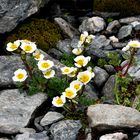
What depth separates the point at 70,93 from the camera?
225 inches

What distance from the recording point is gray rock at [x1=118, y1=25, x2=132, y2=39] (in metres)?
7.30

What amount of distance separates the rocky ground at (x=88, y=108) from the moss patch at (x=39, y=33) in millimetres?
104

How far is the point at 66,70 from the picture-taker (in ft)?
19.8

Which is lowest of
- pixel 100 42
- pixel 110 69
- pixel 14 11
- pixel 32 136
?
pixel 32 136

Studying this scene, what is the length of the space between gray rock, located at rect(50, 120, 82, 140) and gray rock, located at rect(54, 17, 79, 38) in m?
2.08

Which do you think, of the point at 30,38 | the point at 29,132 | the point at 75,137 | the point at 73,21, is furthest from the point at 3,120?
the point at 73,21

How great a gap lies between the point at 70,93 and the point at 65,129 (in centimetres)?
42

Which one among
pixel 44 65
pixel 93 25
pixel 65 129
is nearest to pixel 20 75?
pixel 44 65

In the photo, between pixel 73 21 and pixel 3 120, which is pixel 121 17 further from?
pixel 3 120

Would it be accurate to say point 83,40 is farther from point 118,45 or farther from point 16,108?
point 16,108

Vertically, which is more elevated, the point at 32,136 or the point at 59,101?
the point at 59,101

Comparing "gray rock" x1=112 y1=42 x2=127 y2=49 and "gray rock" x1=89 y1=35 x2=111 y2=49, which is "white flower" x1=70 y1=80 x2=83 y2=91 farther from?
"gray rock" x1=112 y1=42 x2=127 y2=49

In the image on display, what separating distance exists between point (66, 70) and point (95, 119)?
2.72 feet

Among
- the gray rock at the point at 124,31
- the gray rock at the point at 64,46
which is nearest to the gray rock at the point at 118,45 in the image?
the gray rock at the point at 124,31
